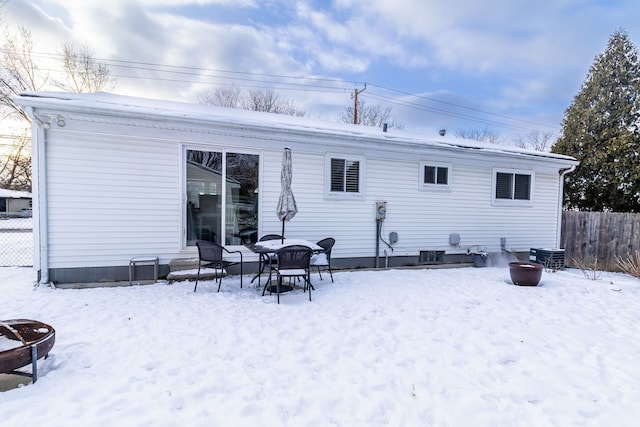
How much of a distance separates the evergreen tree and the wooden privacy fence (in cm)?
313

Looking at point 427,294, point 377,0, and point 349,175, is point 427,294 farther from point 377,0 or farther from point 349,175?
point 377,0

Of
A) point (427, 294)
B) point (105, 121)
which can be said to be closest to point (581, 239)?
point (427, 294)

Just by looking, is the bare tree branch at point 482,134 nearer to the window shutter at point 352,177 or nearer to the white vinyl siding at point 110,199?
the window shutter at point 352,177

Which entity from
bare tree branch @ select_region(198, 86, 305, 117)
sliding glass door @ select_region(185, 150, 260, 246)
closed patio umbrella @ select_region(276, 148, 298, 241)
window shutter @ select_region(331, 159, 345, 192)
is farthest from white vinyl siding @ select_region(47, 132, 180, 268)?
bare tree branch @ select_region(198, 86, 305, 117)

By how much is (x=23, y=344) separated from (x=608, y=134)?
16550 millimetres

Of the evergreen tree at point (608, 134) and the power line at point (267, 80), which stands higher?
the power line at point (267, 80)

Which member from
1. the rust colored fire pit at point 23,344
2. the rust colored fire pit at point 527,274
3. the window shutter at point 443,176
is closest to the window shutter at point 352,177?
the window shutter at point 443,176

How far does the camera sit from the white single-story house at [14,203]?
28.0 m

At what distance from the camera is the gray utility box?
26.4ft

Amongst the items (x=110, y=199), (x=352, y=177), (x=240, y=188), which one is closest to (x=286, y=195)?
(x=240, y=188)

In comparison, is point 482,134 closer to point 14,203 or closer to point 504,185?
point 504,185

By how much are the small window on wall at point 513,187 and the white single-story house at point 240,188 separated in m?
0.03

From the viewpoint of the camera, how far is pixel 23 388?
8.14 ft

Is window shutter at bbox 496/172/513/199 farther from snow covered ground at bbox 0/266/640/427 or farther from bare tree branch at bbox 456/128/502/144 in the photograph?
bare tree branch at bbox 456/128/502/144
